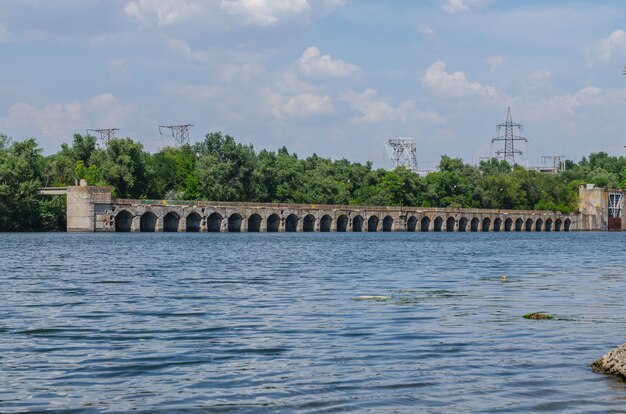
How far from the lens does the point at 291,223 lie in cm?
14138

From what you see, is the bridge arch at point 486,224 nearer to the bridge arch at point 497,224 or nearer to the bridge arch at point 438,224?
the bridge arch at point 497,224

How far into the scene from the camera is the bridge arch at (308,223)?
142m

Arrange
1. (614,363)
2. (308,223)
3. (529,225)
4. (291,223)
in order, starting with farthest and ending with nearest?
(529,225), (308,223), (291,223), (614,363)

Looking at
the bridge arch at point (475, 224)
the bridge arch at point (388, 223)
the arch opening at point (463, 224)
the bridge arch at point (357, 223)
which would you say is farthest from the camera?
the bridge arch at point (475, 224)

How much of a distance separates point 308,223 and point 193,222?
2323 cm

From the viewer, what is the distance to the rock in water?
15086mm

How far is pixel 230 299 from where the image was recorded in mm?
28922

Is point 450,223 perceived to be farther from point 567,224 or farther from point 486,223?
point 567,224

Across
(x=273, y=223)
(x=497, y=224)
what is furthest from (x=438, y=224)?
(x=273, y=223)

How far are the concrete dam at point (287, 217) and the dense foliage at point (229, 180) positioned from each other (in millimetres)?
5185

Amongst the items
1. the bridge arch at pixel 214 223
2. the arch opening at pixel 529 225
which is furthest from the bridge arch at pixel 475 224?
the bridge arch at pixel 214 223

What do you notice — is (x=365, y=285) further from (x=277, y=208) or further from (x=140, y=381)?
(x=277, y=208)

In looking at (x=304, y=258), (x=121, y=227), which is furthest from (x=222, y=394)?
(x=121, y=227)

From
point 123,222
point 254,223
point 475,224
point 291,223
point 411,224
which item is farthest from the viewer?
point 475,224
